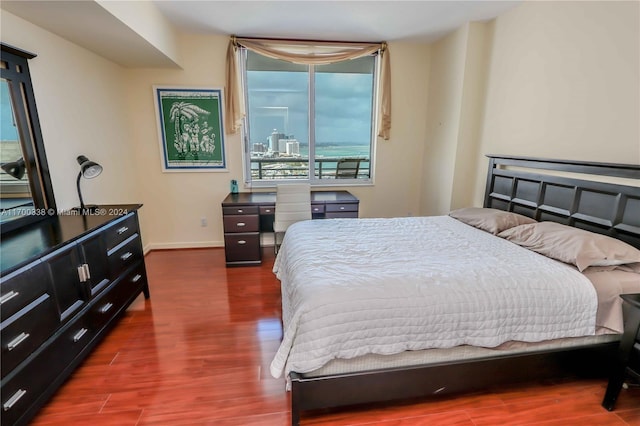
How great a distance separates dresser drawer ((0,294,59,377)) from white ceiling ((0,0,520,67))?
6.09 ft

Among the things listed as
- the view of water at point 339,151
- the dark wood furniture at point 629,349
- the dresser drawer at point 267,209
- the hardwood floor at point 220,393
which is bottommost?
the hardwood floor at point 220,393

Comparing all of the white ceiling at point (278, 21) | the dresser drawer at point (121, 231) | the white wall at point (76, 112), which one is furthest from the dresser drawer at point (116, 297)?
the white ceiling at point (278, 21)

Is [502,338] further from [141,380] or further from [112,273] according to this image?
[112,273]

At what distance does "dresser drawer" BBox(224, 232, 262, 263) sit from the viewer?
11.6 ft

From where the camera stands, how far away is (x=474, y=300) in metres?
1.57

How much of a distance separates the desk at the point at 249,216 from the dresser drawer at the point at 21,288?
1.94m

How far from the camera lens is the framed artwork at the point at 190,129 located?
148 inches

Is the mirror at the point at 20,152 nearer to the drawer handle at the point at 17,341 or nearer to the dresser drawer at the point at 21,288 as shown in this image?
the dresser drawer at the point at 21,288

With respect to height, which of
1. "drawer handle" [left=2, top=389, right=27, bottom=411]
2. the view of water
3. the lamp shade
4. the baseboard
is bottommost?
the baseboard

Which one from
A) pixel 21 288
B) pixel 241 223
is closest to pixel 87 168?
pixel 21 288

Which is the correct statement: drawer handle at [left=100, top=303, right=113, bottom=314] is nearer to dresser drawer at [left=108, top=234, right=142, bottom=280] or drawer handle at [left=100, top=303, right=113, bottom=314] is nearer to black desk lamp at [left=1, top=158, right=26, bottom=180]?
dresser drawer at [left=108, top=234, right=142, bottom=280]

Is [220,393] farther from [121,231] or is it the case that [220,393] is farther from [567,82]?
[567,82]

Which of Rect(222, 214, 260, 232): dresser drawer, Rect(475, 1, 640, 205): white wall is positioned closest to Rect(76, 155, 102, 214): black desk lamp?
Rect(222, 214, 260, 232): dresser drawer

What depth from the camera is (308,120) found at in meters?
4.13
